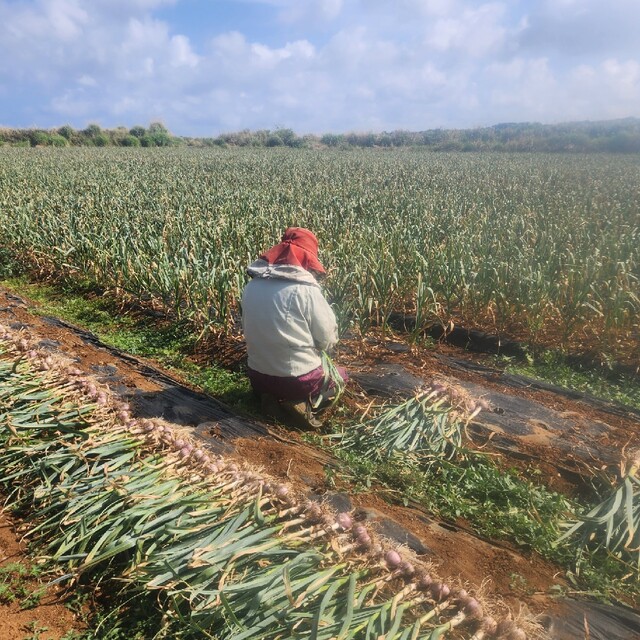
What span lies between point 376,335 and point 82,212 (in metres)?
6.08

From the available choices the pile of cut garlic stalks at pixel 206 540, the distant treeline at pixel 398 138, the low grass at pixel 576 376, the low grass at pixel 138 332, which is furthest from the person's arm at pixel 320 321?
the distant treeline at pixel 398 138

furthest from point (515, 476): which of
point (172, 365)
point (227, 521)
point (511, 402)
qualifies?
point (172, 365)

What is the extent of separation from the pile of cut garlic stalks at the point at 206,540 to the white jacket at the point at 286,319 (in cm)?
73

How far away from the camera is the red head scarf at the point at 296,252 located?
125 inches

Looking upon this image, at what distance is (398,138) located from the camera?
49656 millimetres

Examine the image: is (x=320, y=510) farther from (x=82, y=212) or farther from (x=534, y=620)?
(x=82, y=212)

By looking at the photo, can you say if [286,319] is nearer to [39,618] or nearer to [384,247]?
[39,618]

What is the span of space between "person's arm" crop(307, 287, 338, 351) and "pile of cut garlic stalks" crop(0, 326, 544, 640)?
95 centimetres

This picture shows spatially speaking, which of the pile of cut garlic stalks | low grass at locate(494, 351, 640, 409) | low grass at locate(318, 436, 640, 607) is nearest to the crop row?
low grass at locate(494, 351, 640, 409)

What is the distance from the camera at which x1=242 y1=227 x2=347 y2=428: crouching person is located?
316 centimetres

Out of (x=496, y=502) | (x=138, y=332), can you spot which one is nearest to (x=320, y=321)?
(x=496, y=502)

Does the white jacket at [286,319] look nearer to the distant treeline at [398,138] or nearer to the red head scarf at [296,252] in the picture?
the red head scarf at [296,252]

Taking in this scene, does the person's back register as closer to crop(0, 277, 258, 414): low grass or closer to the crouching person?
the crouching person

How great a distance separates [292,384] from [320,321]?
451 millimetres
